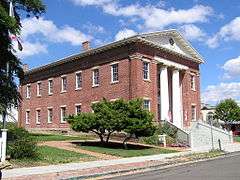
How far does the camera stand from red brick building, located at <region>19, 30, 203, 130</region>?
38875 mm

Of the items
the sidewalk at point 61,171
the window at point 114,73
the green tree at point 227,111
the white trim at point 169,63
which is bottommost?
the sidewalk at point 61,171

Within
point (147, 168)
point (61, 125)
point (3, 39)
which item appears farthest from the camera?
point (61, 125)

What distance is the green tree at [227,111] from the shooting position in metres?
75.2

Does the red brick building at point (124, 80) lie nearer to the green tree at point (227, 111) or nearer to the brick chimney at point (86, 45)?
the brick chimney at point (86, 45)

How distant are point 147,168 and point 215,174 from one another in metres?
4.04

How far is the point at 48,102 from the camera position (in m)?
50.7

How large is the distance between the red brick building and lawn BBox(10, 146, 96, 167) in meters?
15.3

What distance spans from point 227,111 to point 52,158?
59.3 m

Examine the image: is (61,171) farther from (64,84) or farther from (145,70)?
(64,84)

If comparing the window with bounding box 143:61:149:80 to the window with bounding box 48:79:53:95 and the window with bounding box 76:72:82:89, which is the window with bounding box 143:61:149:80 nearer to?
the window with bounding box 76:72:82:89

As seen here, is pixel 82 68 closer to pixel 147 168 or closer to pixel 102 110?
pixel 102 110

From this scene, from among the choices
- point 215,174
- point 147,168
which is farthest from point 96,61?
point 215,174

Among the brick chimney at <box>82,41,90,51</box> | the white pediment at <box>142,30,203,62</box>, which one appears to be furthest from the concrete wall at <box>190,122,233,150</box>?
the brick chimney at <box>82,41,90,51</box>

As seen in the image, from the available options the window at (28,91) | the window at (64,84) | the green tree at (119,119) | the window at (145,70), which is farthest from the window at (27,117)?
the green tree at (119,119)
